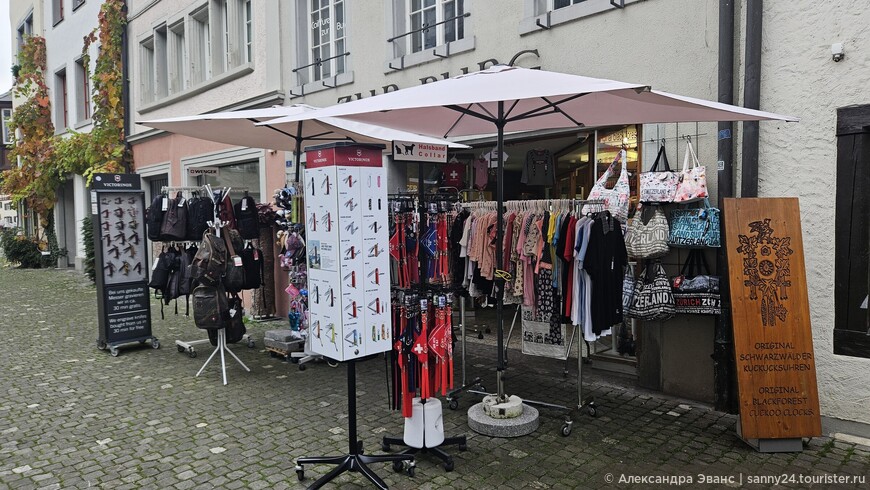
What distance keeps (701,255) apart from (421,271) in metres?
2.52

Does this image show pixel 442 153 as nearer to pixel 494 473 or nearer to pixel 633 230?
pixel 633 230

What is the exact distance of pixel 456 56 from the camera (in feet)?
24.2

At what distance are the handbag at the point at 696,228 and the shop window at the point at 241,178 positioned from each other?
305 inches

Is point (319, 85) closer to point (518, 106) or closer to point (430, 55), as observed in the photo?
point (430, 55)

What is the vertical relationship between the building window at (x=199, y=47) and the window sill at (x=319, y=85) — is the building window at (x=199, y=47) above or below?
above

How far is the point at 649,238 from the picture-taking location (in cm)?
521

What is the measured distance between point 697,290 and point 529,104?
6.93 feet

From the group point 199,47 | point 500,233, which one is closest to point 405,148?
point 500,233

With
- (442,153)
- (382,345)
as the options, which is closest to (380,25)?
(442,153)

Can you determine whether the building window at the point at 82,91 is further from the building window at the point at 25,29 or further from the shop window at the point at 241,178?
the shop window at the point at 241,178

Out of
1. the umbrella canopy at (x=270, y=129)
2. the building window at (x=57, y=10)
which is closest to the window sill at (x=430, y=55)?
the umbrella canopy at (x=270, y=129)

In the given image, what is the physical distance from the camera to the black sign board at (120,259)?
24.5 ft

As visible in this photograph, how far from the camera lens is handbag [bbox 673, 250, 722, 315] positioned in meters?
5.10

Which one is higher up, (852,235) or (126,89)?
(126,89)
